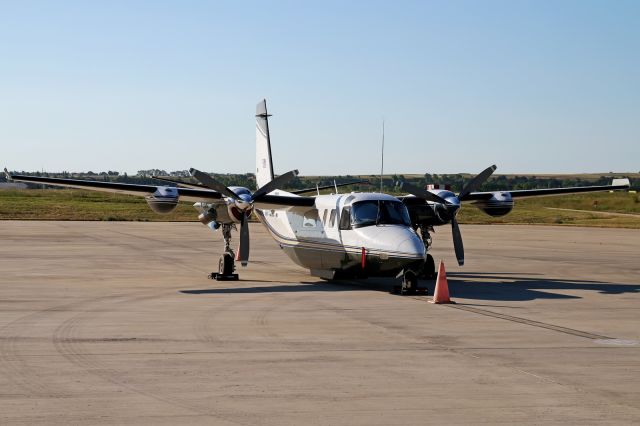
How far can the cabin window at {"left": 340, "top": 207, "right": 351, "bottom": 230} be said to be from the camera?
76.7 ft

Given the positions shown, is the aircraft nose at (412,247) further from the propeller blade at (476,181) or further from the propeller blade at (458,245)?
the propeller blade at (476,181)

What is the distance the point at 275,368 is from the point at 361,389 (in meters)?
1.75

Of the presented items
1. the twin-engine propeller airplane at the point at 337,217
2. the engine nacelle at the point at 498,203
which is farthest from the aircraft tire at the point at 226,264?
the engine nacelle at the point at 498,203

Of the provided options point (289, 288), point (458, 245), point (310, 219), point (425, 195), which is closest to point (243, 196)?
point (310, 219)

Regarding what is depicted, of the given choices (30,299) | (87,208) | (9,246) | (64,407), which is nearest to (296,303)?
(30,299)

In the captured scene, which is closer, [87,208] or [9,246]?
[9,246]

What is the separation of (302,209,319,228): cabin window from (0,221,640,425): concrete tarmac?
1.84m

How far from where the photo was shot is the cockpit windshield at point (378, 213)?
22.7m

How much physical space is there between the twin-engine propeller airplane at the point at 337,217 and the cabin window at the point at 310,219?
3cm

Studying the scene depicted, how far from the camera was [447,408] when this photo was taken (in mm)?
9906

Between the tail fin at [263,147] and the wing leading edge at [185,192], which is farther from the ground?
the tail fin at [263,147]

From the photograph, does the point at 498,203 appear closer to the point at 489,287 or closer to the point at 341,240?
the point at 489,287

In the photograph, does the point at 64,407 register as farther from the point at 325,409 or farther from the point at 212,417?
the point at 325,409

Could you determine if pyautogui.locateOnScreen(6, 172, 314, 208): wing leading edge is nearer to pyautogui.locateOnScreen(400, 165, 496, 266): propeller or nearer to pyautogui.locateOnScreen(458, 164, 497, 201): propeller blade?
pyautogui.locateOnScreen(400, 165, 496, 266): propeller
